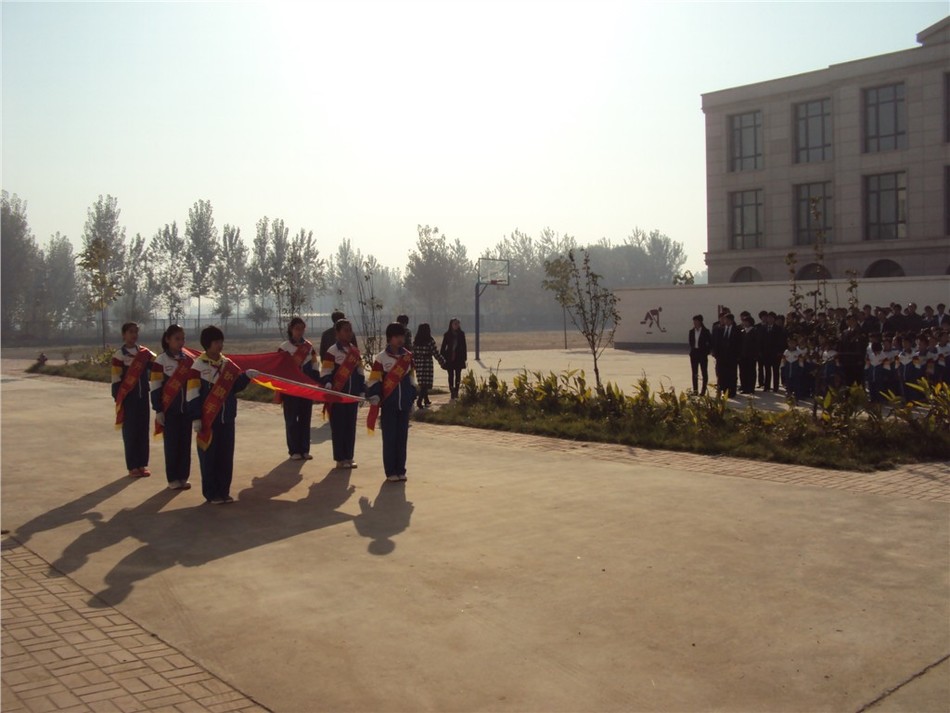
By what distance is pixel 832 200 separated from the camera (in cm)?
4544

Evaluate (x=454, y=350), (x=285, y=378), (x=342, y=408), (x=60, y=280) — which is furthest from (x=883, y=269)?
(x=60, y=280)

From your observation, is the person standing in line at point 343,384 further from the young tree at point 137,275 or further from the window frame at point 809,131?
the young tree at point 137,275

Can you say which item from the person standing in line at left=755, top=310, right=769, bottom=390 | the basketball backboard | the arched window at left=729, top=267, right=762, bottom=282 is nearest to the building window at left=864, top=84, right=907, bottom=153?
the arched window at left=729, top=267, right=762, bottom=282

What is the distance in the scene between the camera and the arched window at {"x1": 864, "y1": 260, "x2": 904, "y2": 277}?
43469 mm

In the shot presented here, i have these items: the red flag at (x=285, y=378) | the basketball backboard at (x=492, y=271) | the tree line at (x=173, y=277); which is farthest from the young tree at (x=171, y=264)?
the red flag at (x=285, y=378)

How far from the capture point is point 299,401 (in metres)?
12.2

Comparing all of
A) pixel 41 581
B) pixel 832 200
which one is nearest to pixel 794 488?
pixel 41 581

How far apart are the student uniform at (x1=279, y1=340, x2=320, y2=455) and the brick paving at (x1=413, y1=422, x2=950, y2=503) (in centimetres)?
287

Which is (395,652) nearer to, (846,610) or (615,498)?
(846,610)

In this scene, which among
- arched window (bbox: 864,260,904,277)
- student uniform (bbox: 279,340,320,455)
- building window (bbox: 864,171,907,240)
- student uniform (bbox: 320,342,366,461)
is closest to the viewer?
student uniform (bbox: 320,342,366,461)

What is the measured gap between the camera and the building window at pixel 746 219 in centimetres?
4809

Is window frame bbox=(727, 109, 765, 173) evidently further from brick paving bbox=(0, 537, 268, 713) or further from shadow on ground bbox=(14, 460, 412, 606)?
brick paving bbox=(0, 537, 268, 713)

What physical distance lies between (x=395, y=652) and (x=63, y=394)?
21738mm

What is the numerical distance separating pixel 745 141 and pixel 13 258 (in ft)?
183
